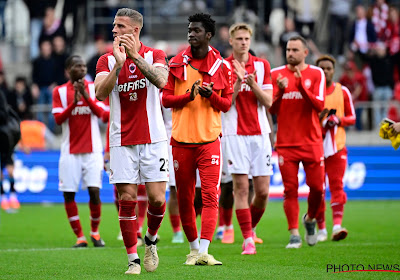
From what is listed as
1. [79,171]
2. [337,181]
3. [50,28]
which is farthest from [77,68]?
[50,28]

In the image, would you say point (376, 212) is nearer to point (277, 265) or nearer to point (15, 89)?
point (277, 265)

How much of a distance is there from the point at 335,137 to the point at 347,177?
26.3 ft

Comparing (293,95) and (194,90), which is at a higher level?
(194,90)

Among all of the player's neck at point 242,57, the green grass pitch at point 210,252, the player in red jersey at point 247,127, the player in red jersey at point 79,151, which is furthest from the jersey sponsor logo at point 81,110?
the player's neck at point 242,57

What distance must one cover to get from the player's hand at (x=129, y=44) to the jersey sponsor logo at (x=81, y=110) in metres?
4.03

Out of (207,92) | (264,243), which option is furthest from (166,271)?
(264,243)

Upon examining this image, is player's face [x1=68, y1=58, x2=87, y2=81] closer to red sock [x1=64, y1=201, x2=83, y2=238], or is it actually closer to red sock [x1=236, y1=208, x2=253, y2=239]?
red sock [x1=64, y1=201, x2=83, y2=238]

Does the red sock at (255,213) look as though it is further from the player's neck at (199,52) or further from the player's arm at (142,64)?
the player's arm at (142,64)

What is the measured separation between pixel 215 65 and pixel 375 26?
1508 cm

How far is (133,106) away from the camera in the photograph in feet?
27.5

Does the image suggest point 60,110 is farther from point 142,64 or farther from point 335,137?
point 335,137

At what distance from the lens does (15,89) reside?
2242 centimetres

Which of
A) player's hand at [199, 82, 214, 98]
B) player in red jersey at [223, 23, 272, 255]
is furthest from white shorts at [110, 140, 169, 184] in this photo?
player in red jersey at [223, 23, 272, 255]

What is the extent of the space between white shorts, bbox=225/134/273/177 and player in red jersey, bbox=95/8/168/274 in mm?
2319
